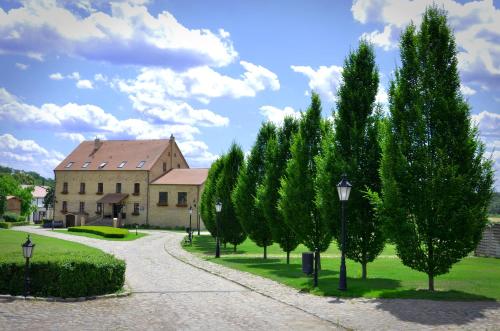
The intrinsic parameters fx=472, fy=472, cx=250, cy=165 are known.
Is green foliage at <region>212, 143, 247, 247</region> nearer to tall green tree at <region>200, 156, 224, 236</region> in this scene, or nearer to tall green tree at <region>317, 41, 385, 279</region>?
tall green tree at <region>200, 156, 224, 236</region>

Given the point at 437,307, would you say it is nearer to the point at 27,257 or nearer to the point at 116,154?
the point at 27,257

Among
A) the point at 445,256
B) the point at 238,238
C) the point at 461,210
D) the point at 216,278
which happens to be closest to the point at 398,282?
the point at 445,256

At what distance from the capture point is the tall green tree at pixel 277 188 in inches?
1039

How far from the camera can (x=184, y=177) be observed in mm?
63312

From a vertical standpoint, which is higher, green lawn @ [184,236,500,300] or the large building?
the large building

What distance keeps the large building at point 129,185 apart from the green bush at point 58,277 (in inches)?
1749

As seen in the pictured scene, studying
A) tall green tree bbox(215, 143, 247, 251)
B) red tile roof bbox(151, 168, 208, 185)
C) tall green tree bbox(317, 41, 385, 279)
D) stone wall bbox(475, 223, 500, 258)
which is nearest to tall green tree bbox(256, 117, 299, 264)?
tall green tree bbox(215, 143, 247, 251)

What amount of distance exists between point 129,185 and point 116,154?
6.45 m

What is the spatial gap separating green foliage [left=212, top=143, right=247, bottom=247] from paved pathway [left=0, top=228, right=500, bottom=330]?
17908mm

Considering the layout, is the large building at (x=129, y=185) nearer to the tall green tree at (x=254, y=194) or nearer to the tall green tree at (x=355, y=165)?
the tall green tree at (x=254, y=194)

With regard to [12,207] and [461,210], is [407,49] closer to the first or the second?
[461,210]

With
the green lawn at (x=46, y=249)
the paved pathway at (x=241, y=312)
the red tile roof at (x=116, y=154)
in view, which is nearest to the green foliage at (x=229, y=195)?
the green lawn at (x=46, y=249)

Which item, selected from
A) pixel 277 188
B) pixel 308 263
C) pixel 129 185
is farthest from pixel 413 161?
pixel 129 185

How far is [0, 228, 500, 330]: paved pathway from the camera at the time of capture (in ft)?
34.7
